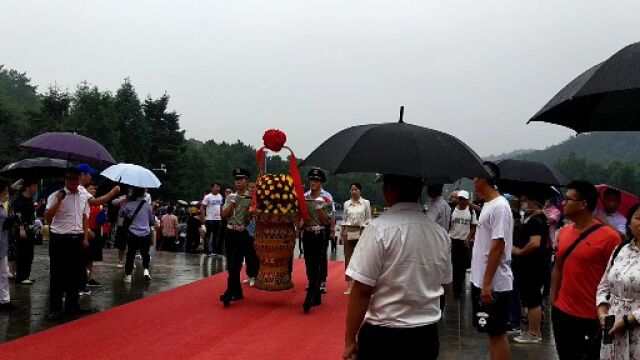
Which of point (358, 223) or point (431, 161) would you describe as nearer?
point (431, 161)

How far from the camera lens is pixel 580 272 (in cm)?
384

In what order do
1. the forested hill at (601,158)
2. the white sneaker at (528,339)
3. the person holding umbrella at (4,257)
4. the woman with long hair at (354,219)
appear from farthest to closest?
the forested hill at (601,158) < the woman with long hair at (354,219) < the person holding umbrella at (4,257) < the white sneaker at (528,339)

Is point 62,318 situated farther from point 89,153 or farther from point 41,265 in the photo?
point 41,265

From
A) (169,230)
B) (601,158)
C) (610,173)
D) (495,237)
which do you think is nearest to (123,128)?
(169,230)

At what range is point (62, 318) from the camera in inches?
265

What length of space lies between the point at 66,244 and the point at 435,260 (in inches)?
207

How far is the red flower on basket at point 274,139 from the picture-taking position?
7.32 m

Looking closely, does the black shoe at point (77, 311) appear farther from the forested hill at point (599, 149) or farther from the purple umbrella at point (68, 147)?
the forested hill at point (599, 149)

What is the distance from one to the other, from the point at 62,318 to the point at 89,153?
6.95ft

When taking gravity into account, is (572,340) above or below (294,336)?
above

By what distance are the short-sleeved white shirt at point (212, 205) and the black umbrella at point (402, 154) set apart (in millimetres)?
10840

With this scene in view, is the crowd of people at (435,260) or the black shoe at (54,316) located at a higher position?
the crowd of people at (435,260)

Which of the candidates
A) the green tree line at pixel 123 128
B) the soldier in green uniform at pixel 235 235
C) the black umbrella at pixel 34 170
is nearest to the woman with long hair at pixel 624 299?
the soldier in green uniform at pixel 235 235

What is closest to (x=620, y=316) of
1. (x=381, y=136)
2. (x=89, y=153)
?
(x=381, y=136)
